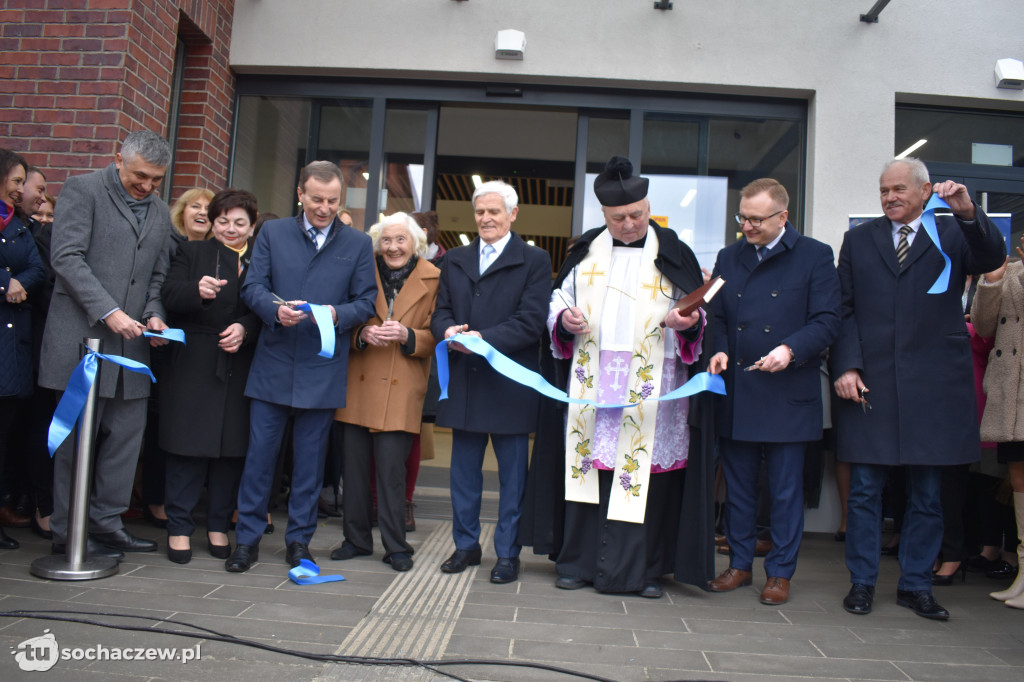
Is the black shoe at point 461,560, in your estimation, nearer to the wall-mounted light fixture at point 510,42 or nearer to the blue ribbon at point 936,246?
the blue ribbon at point 936,246

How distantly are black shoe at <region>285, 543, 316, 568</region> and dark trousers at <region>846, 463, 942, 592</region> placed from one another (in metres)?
2.56

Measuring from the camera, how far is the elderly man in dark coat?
3611mm

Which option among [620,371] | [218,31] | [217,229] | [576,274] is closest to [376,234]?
[217,229]

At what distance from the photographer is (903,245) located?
3.76 m

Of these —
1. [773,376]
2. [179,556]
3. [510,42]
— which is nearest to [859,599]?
[773,376]

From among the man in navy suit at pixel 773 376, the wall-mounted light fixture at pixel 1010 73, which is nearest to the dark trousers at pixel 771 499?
the man in navy suit at pixel 773 376

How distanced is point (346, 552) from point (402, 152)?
12.1 feet

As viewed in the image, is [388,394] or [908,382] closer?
[908,382]

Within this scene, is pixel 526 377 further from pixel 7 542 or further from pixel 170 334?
pixel 7 542

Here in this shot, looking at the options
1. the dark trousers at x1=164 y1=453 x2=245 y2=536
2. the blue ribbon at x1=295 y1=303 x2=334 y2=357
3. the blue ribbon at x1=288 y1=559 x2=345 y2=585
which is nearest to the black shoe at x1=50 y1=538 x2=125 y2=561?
the dark trousers at x1=164 y1=453 x2=245 y2=536

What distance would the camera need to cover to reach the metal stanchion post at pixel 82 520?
11.4 ft

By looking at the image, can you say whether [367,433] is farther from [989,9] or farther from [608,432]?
[989,9]

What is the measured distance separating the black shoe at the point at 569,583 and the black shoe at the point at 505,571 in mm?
210

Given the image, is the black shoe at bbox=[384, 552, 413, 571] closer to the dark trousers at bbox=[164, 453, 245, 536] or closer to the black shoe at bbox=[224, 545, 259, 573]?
the black shoe at bbox=[224, 545, 259, 573]
